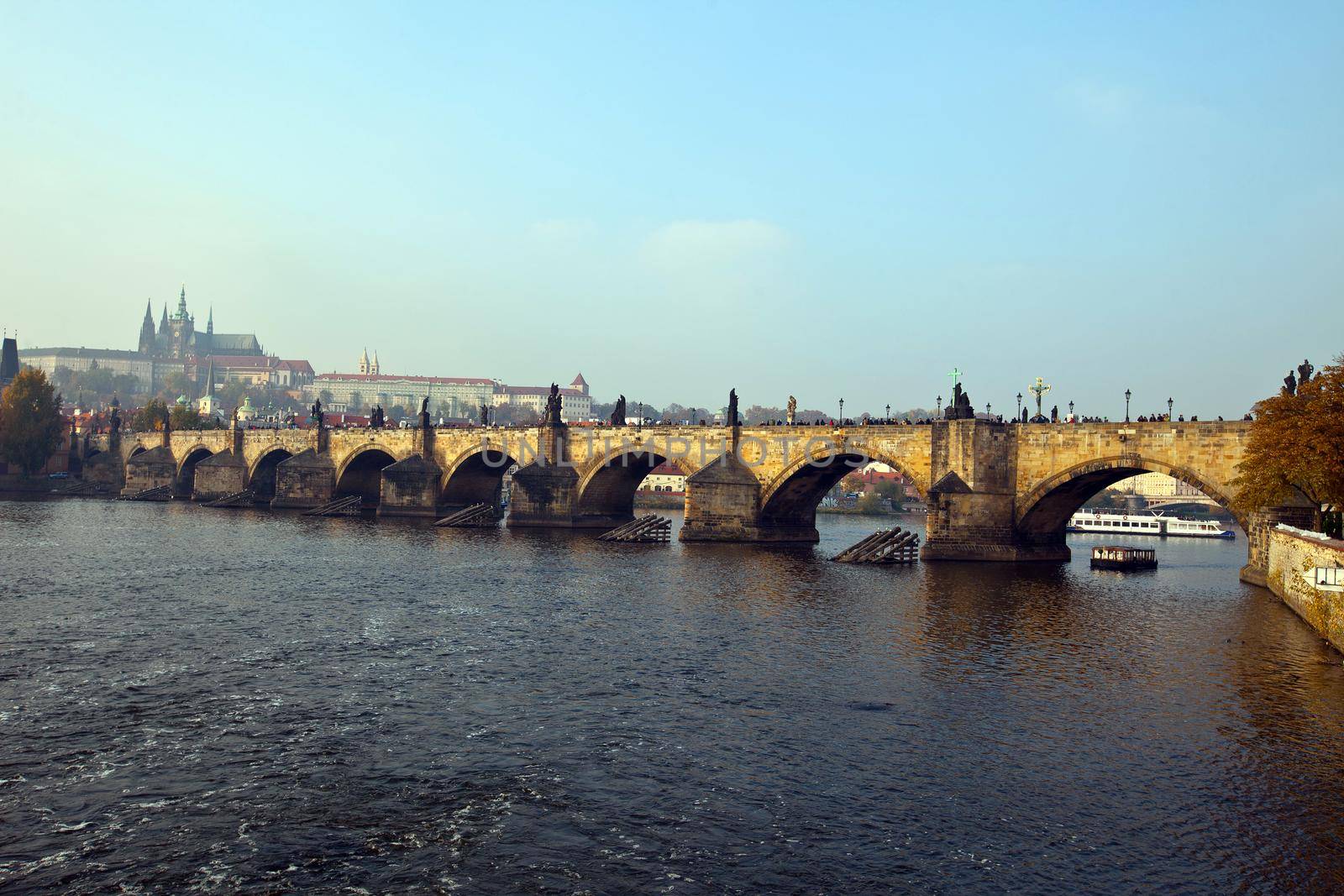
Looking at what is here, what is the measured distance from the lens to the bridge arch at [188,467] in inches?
4419

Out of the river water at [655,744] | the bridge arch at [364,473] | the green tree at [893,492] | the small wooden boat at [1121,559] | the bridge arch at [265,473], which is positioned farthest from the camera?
the green tree at [893,492]

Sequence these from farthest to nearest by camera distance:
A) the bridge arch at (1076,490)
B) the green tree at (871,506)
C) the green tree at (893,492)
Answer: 1. the green tree at (893,492)
2. the green tree at (871,506)
3. the bridge arch at (1076,490)

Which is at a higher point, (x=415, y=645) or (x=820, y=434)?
(x=820, y=434)

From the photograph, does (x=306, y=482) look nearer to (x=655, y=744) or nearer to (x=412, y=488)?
(x=412, y=488)

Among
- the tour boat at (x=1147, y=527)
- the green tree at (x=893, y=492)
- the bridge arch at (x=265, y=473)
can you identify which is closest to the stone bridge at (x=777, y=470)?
the bridge arch at (x=265, y=473)

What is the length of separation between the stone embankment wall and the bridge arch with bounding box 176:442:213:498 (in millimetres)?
99737

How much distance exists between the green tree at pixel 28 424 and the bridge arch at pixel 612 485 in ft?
248

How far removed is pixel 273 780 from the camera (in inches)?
698

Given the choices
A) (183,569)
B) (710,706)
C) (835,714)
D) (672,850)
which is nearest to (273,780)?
(672,850)

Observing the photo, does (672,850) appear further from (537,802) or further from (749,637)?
(749,637)

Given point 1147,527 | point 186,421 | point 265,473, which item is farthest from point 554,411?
point 186,421

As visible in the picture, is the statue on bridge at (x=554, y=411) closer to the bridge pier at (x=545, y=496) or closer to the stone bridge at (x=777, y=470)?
the stone bridge at (x=777, y=470)

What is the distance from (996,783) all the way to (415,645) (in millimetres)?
16916

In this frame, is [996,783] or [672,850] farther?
[996,783]
